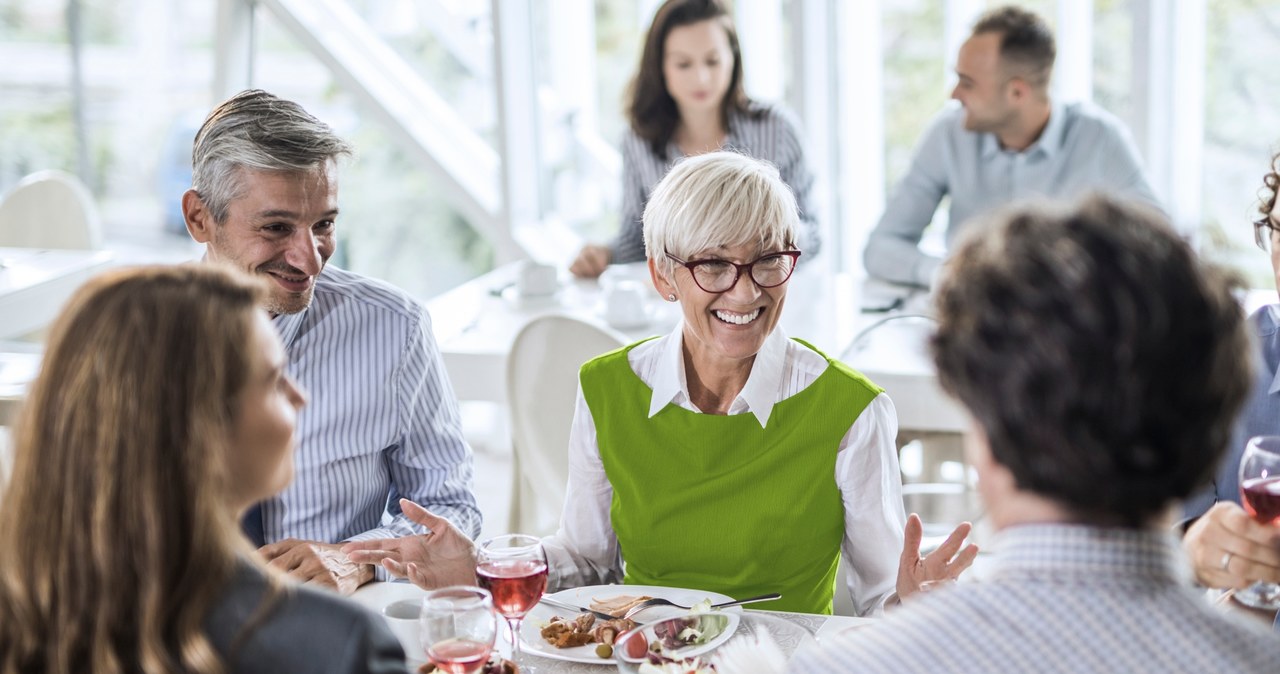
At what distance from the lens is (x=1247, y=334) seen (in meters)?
0.91

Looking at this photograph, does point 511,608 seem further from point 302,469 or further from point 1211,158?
point 1211,158

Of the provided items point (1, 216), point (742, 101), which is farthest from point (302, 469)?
point (1, 216)

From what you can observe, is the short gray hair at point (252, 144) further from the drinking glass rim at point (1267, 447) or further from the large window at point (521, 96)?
the large window at point (521, 96)

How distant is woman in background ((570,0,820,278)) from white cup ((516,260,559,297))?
256 mm

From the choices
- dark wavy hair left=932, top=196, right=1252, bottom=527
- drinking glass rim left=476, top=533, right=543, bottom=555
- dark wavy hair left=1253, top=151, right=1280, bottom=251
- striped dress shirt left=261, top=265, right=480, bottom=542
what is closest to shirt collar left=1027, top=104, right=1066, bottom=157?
dark wavy hair left=1253, top=151, right=1280, bottom=251

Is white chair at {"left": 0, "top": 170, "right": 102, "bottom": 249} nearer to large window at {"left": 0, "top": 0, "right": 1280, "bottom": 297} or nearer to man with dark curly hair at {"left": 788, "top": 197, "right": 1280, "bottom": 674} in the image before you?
large window at {"left": 0, "top": 0, "right": 1280, "bottom": 297}

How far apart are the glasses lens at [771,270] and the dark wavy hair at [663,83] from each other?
218 centimetres

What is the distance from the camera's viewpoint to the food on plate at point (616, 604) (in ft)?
5.26

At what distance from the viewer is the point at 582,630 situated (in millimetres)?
1553

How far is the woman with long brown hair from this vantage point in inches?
37.1

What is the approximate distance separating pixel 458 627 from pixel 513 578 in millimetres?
194

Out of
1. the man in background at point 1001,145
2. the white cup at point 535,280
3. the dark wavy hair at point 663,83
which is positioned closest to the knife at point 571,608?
the white cup at point 535,280

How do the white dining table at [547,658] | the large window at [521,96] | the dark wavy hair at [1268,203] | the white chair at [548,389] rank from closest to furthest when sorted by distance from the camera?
the white dining table at [547,658], the dark wavy hair at [1268,203], the white chair at [548,389], the large window at [521,96]

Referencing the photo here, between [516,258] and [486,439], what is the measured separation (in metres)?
0.74
